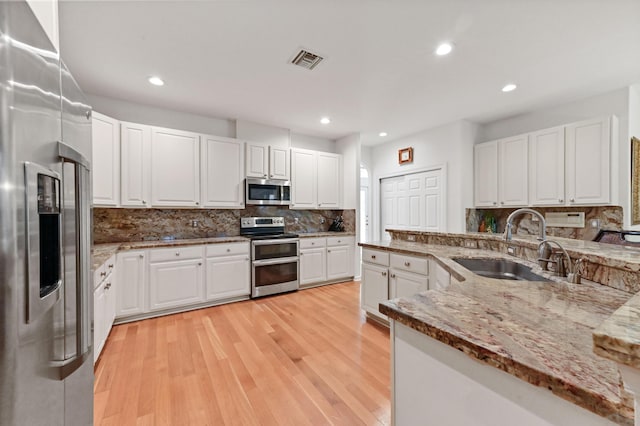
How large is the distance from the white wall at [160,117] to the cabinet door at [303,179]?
3.57 feet

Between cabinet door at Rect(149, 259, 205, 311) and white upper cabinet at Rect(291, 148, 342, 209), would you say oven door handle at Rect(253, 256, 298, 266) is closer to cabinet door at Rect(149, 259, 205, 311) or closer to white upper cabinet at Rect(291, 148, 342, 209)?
cabinet door at Rect(149, 259, 205, 311)

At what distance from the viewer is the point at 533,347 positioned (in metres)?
0.67

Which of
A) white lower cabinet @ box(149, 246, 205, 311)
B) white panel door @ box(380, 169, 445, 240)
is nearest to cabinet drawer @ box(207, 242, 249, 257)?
white lower cabinet @ box(149, 246, 205, 311)

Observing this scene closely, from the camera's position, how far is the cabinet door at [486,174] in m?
3.90

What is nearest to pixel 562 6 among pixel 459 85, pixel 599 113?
pixel 459 85

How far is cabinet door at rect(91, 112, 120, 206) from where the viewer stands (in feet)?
9.00

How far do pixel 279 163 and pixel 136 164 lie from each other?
6.17ft

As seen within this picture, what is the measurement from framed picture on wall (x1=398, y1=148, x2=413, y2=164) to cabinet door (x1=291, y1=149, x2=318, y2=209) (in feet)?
5.75

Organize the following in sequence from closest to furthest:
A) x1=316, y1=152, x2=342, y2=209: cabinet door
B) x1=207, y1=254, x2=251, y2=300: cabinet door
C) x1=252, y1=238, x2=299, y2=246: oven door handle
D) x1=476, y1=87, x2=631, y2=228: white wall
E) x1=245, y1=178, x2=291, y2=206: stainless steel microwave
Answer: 1. x1=476, y1=87, x2=631, y2=228: white wall
2. x1=207, y1=254, x2=251, y2=300: cabinet door
3. x1=252, y1=238, x2=299, y2=246: oven door handle
4. x1=245, y1=178, x2=291, y2=206: stainless steel microwave
5. x1=316, y1=152, x2=342, y2=209: cabinet door

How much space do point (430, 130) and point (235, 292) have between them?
13.5ft

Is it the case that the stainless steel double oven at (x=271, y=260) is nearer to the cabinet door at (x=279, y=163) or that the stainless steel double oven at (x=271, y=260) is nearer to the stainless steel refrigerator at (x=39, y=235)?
the cabinet door at (x=279, y=163)

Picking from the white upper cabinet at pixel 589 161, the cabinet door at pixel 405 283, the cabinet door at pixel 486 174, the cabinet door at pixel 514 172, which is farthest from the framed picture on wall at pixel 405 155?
the cabinet door at pixel 405 283

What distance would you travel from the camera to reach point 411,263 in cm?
242

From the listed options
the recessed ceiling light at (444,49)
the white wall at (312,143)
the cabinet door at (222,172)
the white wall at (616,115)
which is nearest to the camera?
the recessed ceiling light at (444,49)
